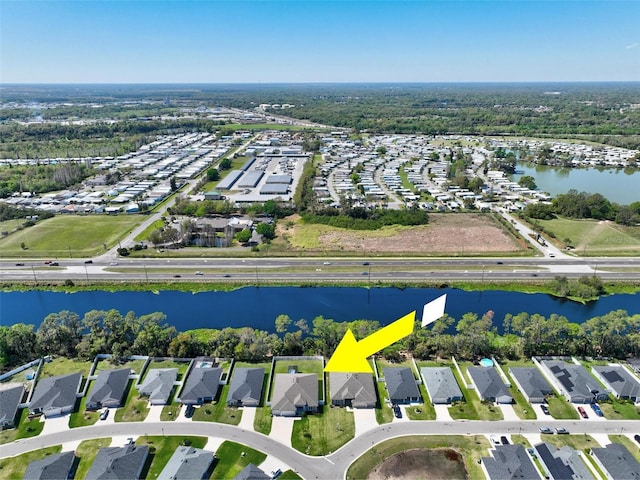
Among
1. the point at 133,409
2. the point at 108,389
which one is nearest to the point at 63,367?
the point at 108,389

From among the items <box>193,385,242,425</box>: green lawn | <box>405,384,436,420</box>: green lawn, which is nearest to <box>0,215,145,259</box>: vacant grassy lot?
<box>193,385,242,425</box>: green lawn

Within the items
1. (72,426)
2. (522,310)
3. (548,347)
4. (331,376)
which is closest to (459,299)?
(522,310)

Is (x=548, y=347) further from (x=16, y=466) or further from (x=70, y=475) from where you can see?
(x=16, y=466)

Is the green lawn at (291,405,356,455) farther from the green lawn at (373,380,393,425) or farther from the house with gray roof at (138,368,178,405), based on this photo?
the house with gray roof at (138,368,178,405)

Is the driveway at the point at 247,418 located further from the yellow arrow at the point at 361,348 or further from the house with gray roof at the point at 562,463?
the yellow arrow at the point at 361,348

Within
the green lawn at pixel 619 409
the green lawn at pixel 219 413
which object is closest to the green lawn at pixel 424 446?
the green lawn at pixel 219 413

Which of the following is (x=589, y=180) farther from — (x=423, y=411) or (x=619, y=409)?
(x=423, y=411)
